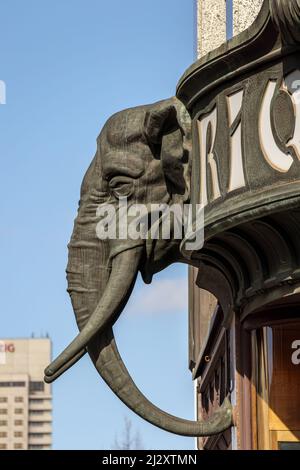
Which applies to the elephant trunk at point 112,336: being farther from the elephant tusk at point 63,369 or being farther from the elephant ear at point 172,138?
the elephant ear at point 172,138

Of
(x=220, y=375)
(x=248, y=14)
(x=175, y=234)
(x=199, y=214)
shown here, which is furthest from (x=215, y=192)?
(x=220, y=375)

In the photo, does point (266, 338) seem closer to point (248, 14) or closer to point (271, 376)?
point (271, 376)

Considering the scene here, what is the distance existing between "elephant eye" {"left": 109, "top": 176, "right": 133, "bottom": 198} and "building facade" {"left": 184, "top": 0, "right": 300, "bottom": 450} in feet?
2.47

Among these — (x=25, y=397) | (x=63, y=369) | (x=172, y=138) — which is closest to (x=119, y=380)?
(x=63, y=369)

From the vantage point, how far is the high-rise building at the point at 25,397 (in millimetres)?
181250

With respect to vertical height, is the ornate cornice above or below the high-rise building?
below

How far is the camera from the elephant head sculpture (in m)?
12.6

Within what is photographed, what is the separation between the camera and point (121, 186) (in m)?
12.8

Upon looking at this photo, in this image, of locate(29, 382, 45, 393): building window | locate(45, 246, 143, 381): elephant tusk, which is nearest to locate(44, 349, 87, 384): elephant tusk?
locate(45, 246, 143, 381): elephant tusk

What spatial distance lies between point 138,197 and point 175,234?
1.47 ft

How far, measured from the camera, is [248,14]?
42.1ft

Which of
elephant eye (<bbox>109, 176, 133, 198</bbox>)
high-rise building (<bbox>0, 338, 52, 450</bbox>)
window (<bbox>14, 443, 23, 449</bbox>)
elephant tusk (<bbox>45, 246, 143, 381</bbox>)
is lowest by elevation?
elephant tusk (<bbox>45, 246, 143, 381</bbox>)

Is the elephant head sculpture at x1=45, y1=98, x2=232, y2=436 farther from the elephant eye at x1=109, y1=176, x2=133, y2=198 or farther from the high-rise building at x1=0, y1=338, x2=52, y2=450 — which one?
the high-rise building at x1=0, y1=338, x2=52, y2=450
